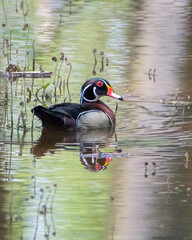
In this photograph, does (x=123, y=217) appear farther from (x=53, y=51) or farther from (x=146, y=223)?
(x=53, y=51)

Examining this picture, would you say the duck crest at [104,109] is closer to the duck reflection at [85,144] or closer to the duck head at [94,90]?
the duck head at [94,90]

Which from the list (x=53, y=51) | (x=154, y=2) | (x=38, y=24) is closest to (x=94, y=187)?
(x=53, y=51)

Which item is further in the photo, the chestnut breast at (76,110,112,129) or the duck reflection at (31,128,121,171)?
the chestnut breast at (76,110,112,129)

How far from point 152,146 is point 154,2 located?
53.9 feet

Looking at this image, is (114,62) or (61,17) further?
(61,17)

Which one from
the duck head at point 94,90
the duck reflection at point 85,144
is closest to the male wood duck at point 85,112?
the duck head at point 94,90

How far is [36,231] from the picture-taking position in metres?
7.19

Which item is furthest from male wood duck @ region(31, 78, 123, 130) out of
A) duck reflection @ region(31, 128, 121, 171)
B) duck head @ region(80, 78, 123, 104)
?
duck reflection @ region(31, 128, 121, 171)

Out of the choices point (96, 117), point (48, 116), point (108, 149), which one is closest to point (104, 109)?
point (96, 117)

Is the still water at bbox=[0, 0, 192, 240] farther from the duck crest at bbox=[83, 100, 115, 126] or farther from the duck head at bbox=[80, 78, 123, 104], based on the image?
the duck head at bbox=[80, 78, 123, 104]

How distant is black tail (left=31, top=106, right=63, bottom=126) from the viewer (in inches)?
441

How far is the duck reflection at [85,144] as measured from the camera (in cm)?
997

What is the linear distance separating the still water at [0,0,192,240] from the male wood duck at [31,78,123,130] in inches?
7.3

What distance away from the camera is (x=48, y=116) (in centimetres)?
1138
